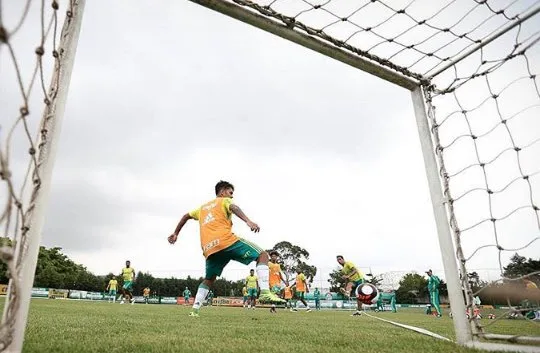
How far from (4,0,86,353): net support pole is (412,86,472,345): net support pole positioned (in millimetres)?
2820

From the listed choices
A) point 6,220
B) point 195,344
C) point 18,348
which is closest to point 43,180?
point 6,220

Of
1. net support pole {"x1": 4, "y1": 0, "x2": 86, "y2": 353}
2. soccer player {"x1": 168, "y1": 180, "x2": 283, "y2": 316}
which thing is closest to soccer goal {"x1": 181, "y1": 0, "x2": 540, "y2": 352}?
net support pole {"x1": 4, "y1": 0, "x2": 86, "y2": 353}

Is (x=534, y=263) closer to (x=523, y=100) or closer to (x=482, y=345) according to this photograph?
(x=482, y=345)

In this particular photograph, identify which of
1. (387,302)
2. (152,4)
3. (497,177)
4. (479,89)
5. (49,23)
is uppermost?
(152,4)

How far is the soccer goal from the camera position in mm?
2814

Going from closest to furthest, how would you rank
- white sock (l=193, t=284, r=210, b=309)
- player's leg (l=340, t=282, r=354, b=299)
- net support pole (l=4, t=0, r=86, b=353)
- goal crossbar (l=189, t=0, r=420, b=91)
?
net support pole (l=4, t=0, r=86, b=353) → goal crossbar (l=189, t=0, r=420, b=91) → white sock (l=193, t=284, r=210, b=309) → player's leg (l=340, t=282, r=354, b=299)

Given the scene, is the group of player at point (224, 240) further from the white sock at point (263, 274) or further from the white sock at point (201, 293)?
the white sock at point (201, 293)

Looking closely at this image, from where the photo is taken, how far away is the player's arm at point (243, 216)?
4.01 metres

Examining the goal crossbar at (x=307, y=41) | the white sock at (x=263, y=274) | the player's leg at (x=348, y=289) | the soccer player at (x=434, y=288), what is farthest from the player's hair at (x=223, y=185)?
the soccer player at (x=434, y=288)

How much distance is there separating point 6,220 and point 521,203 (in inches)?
125

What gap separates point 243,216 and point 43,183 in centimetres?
→ 272

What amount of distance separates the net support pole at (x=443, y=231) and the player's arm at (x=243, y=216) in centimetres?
179

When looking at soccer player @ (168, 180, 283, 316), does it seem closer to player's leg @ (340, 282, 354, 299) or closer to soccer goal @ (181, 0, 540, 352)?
soccer goal @ (181, 0, 540, 352)

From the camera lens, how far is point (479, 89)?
3.23 m
